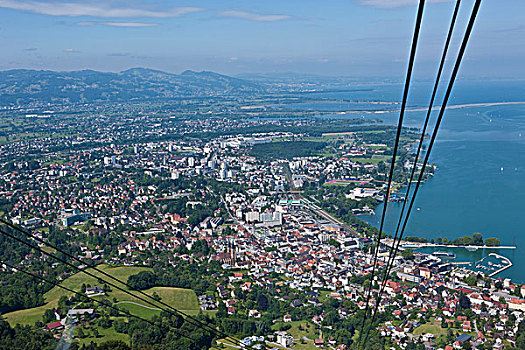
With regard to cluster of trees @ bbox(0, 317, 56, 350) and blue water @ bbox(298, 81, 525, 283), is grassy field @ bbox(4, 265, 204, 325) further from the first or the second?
blue water @ bbox(298, 81, 525, 283)

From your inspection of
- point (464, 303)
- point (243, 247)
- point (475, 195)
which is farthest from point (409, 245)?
point (475, 195)

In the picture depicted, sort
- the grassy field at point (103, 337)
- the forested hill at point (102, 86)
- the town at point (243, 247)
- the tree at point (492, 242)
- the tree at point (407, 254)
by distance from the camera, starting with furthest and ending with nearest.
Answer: the forested hill at point (102, 86)
the tree at point (492, 242)
the tree at point (407, 254)
the town at point (243, 247)
the grassy field at point (103, 337)

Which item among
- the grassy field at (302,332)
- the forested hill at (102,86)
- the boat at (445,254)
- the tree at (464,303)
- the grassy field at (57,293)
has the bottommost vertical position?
the grassy field at (57,293)

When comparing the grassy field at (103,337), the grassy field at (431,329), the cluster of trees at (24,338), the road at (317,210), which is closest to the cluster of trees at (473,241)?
the road at (317,210)

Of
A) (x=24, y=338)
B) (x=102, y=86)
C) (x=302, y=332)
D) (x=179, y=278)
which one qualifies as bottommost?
(x=179, y=278)

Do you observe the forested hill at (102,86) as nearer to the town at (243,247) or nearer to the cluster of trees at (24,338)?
the town at (243,247)

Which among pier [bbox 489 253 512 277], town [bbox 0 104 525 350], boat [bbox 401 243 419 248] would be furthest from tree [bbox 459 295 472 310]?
boat [bbox 401 243 419 248]

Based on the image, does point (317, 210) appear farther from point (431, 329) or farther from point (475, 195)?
point (431, 329)

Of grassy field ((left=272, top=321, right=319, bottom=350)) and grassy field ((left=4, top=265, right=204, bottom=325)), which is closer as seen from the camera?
grassy field ((left=272, top=321, right=319, bottom=350))

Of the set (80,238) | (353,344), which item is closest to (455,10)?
(353,344)

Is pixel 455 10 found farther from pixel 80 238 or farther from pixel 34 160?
pixel 34 160
